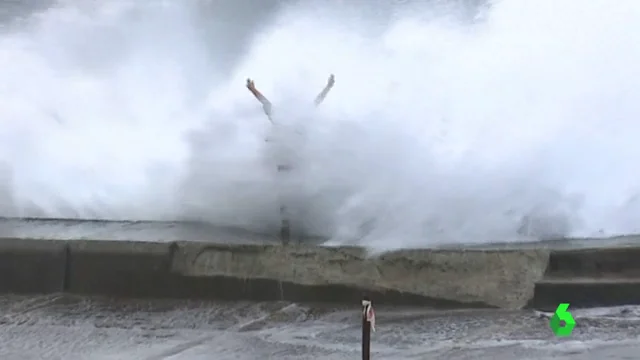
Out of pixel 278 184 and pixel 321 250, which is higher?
pixel 278 184

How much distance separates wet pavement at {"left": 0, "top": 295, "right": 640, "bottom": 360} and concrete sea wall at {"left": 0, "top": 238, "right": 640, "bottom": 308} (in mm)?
107

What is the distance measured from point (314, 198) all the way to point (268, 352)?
79.9 inches

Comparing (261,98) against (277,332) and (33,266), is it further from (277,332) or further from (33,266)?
(277,332)

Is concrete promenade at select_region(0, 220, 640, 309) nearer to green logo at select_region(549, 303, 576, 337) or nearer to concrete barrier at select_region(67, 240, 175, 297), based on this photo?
concrete barrier at select_region(67, 240, 175, 297)

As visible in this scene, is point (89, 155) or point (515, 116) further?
point (89, 155)

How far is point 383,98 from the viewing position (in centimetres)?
805

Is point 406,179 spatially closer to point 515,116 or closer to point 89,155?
point 515,116

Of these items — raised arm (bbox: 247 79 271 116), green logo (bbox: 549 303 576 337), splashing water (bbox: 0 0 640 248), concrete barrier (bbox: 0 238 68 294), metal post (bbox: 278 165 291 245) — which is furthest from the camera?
splashing water (bbox: 0 0 640 248)

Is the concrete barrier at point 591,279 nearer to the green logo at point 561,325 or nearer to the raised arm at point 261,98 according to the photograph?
the green logo at point 561,325

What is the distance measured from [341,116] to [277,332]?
2.49m

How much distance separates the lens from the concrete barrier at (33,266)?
564cm

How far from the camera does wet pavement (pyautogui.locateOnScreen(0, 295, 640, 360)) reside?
14.6 feet

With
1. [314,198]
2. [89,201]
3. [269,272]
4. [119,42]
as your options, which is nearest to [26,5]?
[119,42]

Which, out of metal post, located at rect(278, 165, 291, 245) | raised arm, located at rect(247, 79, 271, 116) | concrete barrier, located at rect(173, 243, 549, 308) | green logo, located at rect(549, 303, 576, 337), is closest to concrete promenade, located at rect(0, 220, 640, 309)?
concrete barrier, located at rect(173, 243, 549, 308)
